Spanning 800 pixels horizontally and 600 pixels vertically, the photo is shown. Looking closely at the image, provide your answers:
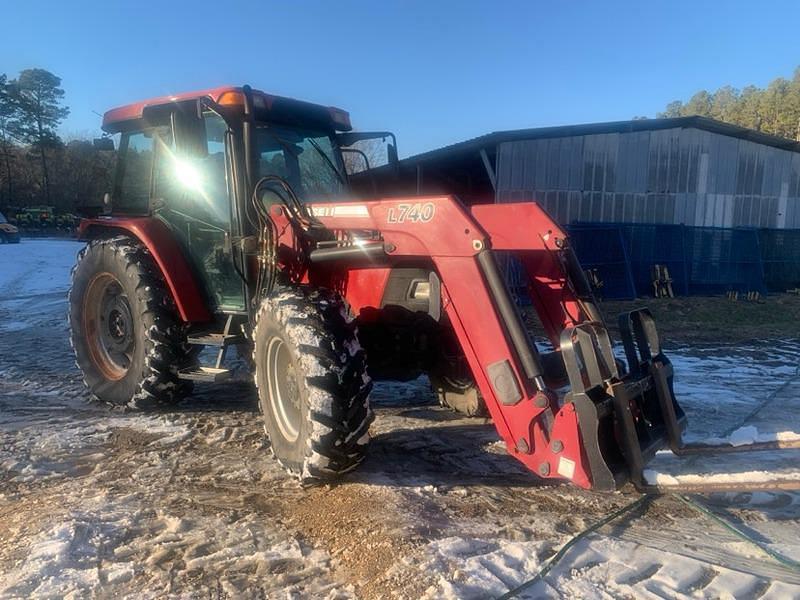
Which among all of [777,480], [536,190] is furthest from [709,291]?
[777,480]

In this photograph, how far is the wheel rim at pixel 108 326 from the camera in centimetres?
582

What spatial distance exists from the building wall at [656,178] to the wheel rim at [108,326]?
12.2 m

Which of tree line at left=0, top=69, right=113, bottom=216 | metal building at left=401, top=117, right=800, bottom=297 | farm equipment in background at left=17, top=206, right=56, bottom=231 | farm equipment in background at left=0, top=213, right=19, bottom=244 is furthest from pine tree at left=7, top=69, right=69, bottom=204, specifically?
metal building at left=401, top=117, right=800, bottom=297

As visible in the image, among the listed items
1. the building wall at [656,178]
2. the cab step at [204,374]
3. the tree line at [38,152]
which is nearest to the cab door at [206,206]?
the cab step at [204,374]

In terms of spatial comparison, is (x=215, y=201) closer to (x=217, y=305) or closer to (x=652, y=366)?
(x=217, y=305)

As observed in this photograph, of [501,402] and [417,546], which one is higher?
[501,402]

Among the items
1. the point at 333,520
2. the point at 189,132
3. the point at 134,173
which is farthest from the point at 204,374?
the point at 134,173

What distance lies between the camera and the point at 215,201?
16.5ft

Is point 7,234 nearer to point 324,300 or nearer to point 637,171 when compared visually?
point 637,171

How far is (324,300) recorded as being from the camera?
13.2 feet

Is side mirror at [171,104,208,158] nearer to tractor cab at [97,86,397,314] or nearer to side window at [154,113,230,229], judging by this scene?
tractor cab at [97,86,397,314]

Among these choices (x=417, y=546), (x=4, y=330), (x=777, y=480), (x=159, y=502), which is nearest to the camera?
(x=417, y=546)

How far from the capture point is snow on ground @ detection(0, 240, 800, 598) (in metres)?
2.94

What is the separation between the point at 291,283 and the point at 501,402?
77.1 inches
